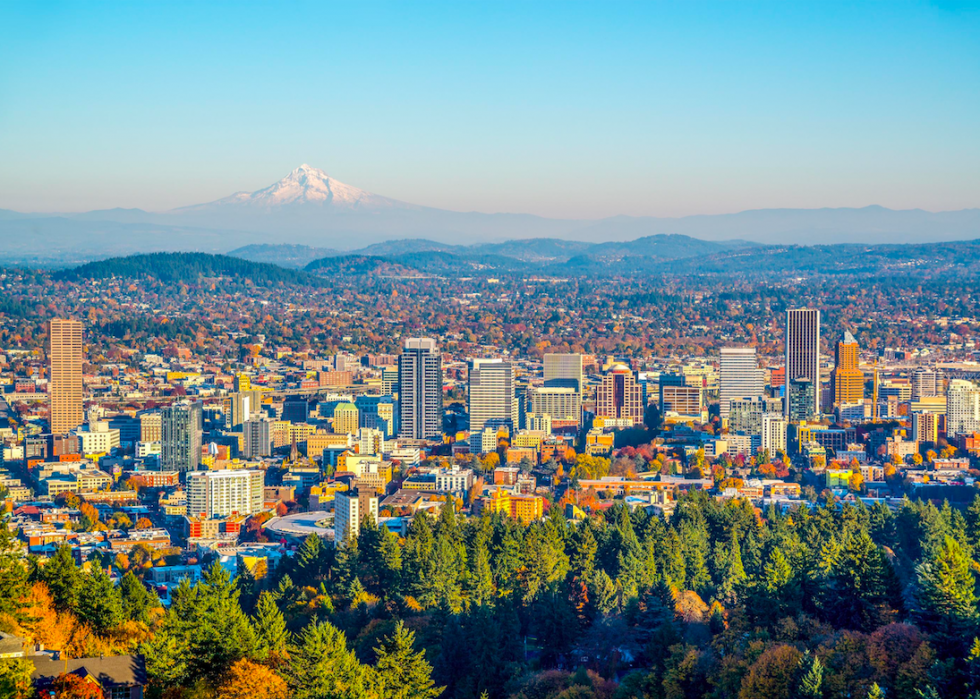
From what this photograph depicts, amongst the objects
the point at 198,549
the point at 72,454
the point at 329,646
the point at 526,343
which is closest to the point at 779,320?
the point at 526,343

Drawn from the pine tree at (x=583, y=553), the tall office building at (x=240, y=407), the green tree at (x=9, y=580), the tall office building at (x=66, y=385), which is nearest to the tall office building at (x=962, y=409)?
the tall office building at (x=240, y=407)

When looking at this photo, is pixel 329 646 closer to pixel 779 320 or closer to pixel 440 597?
pixel 440 597

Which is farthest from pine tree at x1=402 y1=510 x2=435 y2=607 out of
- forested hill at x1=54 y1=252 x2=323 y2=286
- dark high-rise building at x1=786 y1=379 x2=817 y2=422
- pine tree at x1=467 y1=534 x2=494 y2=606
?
forested hill at x1=54 y1=252 x2=323 y2=286

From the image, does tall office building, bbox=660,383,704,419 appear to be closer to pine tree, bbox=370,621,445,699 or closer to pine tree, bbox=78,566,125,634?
pine tree, bbox=78,566,125,634

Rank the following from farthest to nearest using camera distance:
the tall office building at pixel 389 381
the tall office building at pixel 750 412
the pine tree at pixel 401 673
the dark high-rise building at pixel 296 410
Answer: the tall office building at pixel 389 381 → the dark high-rise building at pixel 296 410 → the tall office building at pixel 750 412 → the pine tree at pixel 401 673

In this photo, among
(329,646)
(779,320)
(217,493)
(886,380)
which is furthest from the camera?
(779,320)

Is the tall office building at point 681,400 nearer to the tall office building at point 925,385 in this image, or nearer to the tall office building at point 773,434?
the tall office building at point 773,434

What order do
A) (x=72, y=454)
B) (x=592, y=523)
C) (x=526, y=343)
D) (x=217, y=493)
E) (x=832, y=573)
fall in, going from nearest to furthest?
1. (x=832, y=573)
2. (x=592, y=523)
3. (x=217, y=493)
4. (x=72, y=454)
5. (x=526, y=343)
